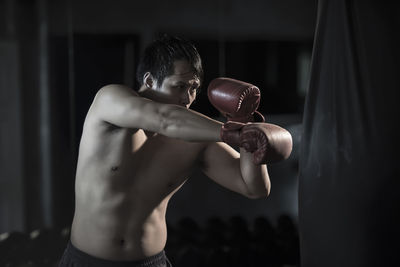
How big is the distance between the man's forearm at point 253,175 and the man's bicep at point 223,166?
45 mm

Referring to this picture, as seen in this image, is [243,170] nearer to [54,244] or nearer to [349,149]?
[349,149]

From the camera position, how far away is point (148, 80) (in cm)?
151

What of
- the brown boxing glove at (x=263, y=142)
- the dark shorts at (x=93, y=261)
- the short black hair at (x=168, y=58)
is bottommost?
the dark shorts at (x=93, y=261)

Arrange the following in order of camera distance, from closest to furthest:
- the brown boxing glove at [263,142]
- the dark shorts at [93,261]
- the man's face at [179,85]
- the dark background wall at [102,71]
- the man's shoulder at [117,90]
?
the brown boxing glove at [263,142], the man's shoulder at [117,90], the man's face at [179,85], the dark shorts at [93,261], the dark background wall at [102,71]

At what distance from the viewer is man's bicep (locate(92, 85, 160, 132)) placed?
48.8 inches

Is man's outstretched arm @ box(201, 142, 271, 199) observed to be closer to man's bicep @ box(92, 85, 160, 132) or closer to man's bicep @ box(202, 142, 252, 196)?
man's bicep @ box(202, 142, 252, 196)

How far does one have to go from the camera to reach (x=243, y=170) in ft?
5.13

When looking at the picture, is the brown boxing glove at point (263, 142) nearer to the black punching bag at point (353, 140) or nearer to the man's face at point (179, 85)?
the man's face at point (179, 85)

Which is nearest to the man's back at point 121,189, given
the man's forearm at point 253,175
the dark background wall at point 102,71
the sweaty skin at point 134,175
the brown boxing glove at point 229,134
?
the sweaty skin at point 134,175

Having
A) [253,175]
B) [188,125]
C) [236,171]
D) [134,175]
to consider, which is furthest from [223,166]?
[188,125]

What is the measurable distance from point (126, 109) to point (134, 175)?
360 millimetres

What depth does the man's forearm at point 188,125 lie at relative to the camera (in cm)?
118

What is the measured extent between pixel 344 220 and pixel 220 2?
6.10 feet

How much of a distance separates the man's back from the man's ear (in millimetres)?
138
